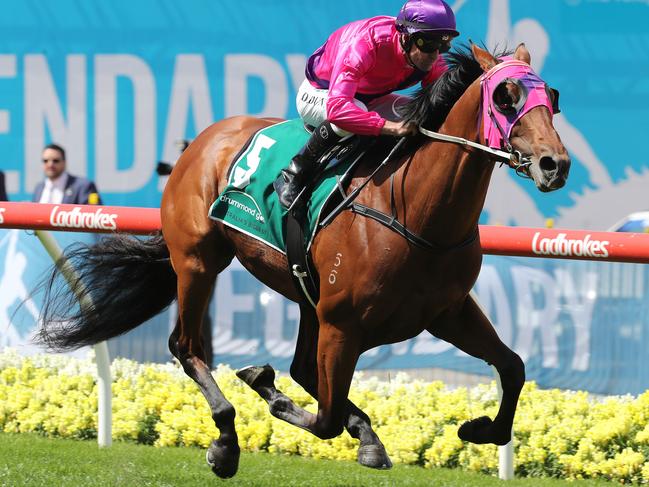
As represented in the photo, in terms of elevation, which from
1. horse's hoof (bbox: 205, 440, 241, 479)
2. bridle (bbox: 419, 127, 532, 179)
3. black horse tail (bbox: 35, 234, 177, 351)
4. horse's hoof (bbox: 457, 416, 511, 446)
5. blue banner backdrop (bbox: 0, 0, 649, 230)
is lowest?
horse's hoof (bbox: 205, 440, 241, 479)

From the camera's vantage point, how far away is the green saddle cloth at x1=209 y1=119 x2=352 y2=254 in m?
4.92

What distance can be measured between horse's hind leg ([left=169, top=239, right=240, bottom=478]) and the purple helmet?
1463 mm


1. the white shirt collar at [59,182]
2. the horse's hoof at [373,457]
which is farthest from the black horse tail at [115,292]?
the white shirt collar at [59,182]

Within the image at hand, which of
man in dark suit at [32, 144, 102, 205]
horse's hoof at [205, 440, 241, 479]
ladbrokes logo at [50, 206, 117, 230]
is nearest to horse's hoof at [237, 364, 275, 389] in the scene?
horse's hoof at [205, 440, 241, 479]

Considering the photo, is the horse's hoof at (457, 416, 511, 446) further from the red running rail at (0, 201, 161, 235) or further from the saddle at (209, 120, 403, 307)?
the red running rail at (0, 201, 161, 235)

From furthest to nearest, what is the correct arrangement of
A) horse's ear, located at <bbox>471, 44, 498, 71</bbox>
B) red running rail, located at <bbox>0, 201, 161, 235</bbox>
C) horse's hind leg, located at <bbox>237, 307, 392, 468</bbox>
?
red running rail, located at <bbox>0, 201, 161, 235</bbox> < horse's hind leg, located at <bbox>237, 307, 392, 468</bbox> < horse's ear, located at <bbox>471, 44, 498, 71</bbox>

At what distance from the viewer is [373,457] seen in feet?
15.6

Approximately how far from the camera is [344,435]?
6.20 meters

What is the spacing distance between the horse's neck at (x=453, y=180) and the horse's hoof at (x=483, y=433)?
83cm

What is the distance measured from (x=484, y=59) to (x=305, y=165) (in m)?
0.82

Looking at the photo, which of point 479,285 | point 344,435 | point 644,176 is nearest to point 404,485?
point 344,435

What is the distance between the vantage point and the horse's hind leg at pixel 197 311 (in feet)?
17.3

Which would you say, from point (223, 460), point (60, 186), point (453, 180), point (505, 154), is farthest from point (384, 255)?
point (60, 186)

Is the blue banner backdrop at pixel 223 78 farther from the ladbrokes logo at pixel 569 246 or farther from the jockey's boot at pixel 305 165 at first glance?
the jockey's boot at pixel 305 165
